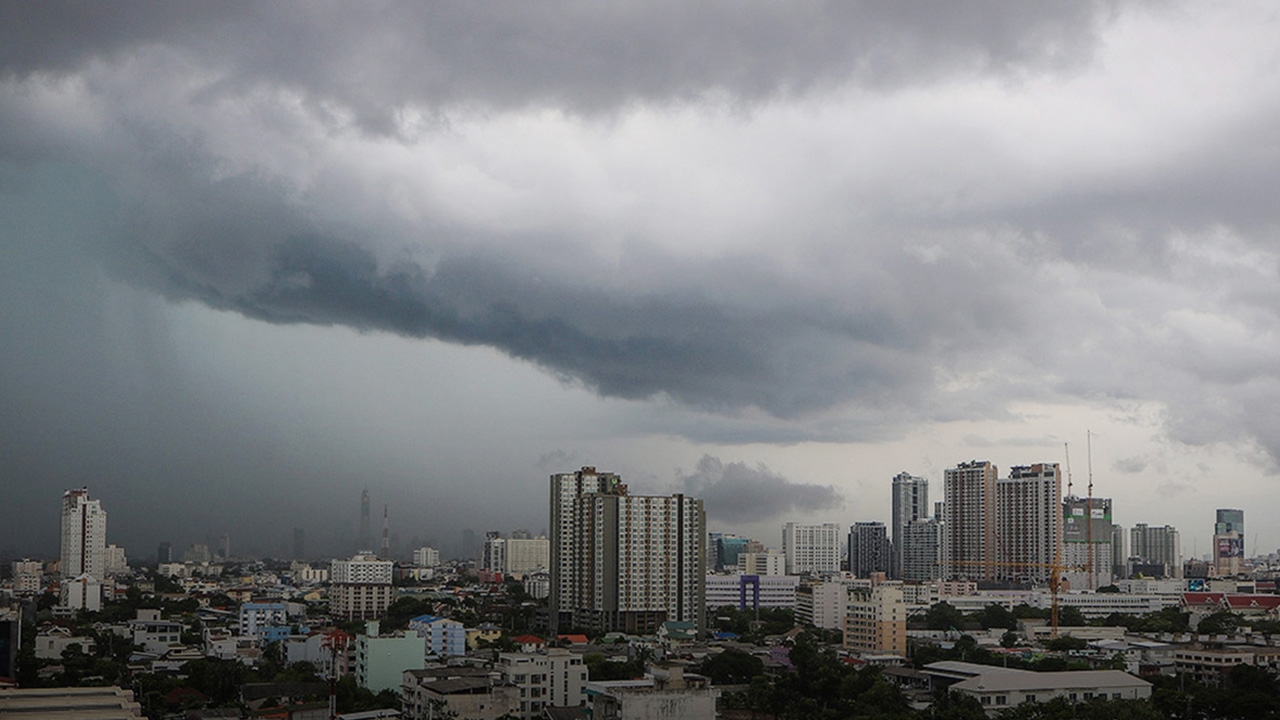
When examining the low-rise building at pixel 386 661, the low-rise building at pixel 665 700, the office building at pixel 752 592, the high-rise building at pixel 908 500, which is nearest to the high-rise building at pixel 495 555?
the high-rise building at pixel 908 500

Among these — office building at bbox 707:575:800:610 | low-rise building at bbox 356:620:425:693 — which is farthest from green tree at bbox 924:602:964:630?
low-rise building at bbox 356:620:425:693

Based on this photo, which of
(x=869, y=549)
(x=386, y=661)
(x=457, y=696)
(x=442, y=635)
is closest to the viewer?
(x=457, y=696)

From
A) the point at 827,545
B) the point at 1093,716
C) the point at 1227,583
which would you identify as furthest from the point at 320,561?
the point at 1093,716

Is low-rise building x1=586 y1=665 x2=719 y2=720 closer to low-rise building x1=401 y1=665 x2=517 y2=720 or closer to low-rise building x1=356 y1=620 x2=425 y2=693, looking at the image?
low-rise building x1=401 y1=665 x2=517 y2=720

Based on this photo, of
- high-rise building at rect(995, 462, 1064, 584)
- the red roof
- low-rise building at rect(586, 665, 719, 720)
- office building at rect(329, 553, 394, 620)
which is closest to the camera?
low-rise building at rect(586, 665, 719, 720)

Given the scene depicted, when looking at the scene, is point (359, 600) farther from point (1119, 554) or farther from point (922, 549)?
point (1119, 554)

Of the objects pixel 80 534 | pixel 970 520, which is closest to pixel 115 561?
pixel 80 534

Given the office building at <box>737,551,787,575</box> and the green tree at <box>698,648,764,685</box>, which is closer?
the green tree at <box>698,648,764,685</box>
